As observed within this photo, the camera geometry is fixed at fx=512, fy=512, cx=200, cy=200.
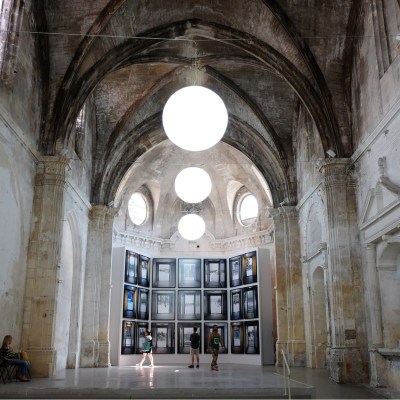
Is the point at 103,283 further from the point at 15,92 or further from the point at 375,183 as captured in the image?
the point at 375,183

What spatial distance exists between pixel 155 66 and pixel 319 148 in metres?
6.40

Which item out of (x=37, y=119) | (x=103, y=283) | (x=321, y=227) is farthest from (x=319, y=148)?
(x=103, y=283)

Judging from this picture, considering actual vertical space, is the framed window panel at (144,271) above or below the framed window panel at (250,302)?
above

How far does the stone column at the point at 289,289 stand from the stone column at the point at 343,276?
477 cm

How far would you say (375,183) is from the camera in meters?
11.7

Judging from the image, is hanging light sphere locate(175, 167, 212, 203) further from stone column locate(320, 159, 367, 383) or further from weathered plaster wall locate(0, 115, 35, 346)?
weathered plaster wall locate(0, 115, 35, 346)

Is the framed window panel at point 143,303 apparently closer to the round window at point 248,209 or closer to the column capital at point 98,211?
the column capital at point 98,211

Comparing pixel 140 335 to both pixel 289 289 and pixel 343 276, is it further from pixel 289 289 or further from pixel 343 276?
pixel 343 276

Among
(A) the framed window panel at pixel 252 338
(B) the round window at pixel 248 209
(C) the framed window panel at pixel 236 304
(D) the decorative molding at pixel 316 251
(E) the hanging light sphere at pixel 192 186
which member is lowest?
(A) the framed window panel at pixel 252 338

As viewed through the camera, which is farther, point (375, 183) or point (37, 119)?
point (37, 119)

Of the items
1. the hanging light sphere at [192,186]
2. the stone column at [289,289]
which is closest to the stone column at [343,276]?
the stone column at [289,289]

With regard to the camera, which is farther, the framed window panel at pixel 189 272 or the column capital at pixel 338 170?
the framed window panel at pixel 189 272

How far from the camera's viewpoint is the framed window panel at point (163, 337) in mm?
22719

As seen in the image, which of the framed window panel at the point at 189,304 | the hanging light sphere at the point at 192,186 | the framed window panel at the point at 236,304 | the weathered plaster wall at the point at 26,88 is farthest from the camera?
the framed window panel at the point at 189,304
